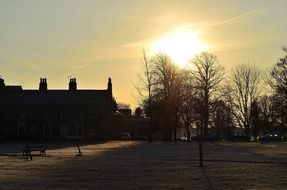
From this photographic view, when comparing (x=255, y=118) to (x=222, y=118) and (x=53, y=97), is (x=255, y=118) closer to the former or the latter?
(x=222, y=118)

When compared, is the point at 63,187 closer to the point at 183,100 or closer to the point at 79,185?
the point at 79,185

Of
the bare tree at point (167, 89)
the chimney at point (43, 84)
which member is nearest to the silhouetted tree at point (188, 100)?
the bare tree at point (167, 89)

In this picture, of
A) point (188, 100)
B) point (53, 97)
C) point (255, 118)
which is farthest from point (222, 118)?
point (53, 97)

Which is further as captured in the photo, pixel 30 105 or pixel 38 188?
pixel 30 105

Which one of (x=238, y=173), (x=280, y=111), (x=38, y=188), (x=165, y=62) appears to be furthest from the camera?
(x=165, y=62)

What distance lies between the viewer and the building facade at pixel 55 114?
10931 centimetres

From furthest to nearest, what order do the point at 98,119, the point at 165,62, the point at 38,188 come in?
the point at 98,119
the point at 165,62
the point at 38,188

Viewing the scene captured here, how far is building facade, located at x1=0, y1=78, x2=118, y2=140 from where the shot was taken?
109 metres

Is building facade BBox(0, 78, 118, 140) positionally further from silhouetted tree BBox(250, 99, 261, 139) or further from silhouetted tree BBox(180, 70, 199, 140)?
silhouetted tree BBox(250, 99, 261, 139)

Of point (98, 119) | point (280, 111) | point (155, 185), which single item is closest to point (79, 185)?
point (155, 185)

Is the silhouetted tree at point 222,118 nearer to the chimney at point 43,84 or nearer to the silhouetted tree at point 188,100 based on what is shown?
the silhouetted tree at point 188,100

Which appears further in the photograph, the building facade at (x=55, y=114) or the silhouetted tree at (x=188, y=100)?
the building facade at (x=55, y=114)

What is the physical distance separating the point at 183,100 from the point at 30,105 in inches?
1391

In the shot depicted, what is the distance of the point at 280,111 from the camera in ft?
279
